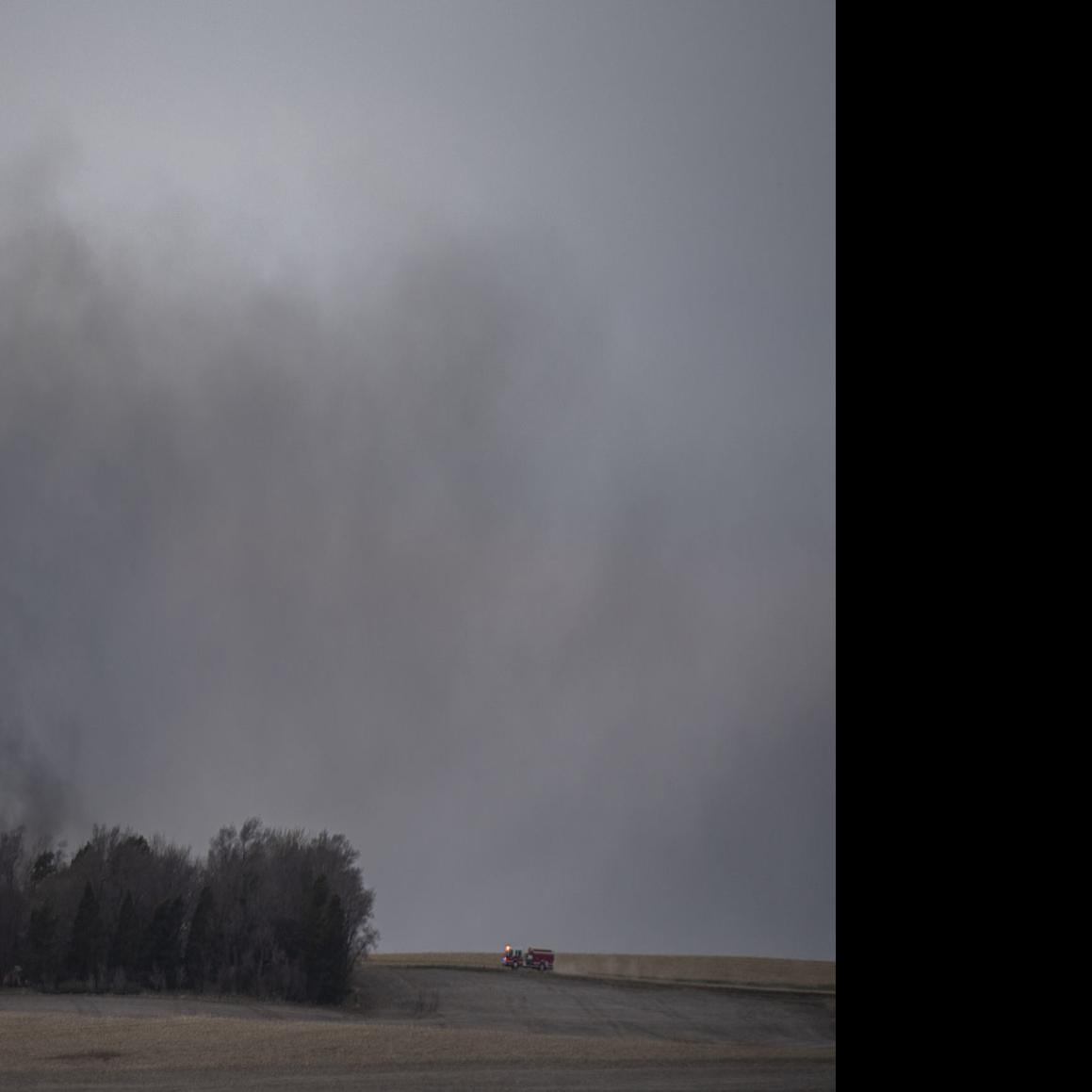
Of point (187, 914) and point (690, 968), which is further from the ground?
point (187, 914)

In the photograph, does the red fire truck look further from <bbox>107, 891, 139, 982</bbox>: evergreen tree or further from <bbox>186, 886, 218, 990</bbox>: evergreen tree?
<bbox>107, 891, 139, 982</bbox>: evergreen tree

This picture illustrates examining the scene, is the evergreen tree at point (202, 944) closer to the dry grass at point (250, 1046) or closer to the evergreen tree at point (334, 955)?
the dry grass at point (250, 1046)

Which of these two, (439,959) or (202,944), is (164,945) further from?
(439,959)

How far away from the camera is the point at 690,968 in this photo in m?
11.3

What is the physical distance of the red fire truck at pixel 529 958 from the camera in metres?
10.9

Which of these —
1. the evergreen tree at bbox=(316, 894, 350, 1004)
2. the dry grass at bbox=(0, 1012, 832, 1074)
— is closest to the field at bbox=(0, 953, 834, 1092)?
the dry grass at bbox=(0, 1012, 832, 1074)

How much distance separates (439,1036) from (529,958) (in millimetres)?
1115

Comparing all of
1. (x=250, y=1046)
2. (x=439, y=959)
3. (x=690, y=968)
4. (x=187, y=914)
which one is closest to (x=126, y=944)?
(x=187, y=914)

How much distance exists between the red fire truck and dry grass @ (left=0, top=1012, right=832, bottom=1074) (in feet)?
2.03

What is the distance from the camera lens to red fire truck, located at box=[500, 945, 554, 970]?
10.9 meters

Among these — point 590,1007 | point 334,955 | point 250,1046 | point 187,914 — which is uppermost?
point 187,914

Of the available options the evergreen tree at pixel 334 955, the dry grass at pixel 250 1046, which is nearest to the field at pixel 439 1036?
the dry grass at pixel 250 1046
